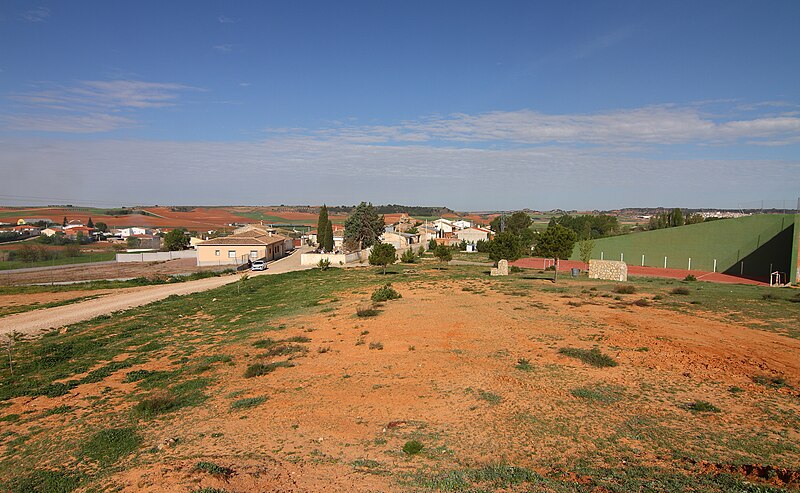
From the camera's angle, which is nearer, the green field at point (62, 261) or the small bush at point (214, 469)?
the small bush at point (214, 469)

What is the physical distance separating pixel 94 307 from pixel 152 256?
3392 cm

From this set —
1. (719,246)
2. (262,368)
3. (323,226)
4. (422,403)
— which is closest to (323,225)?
(323,226)

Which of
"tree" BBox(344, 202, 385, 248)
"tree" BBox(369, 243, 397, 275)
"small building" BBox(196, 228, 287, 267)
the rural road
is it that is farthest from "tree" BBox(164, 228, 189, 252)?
"tree" BBox(369, 243, 397, 275)

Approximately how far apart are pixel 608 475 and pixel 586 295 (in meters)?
16.9

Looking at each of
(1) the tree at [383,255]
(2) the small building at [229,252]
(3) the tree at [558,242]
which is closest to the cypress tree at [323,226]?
(2) the small building at [229,252]

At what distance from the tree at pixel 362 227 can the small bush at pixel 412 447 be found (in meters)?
62.3

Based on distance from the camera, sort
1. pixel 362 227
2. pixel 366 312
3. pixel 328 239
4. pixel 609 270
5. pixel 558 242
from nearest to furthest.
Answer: pixel 366 312 → pixel 558 242 → pixel 609 270 → pixel 328 239 → pixel 362 227

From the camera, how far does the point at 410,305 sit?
2080cm

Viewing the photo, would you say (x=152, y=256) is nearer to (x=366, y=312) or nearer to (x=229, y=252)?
(x=229, y=252)

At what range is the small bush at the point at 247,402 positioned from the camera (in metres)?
9.82

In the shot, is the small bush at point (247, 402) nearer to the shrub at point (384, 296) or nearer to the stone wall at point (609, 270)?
the shrub at point (384, 296)

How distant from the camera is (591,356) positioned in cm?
1212

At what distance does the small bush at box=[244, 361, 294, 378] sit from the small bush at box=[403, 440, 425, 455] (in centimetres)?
594

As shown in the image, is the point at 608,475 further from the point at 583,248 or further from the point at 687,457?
the point at 583,248
